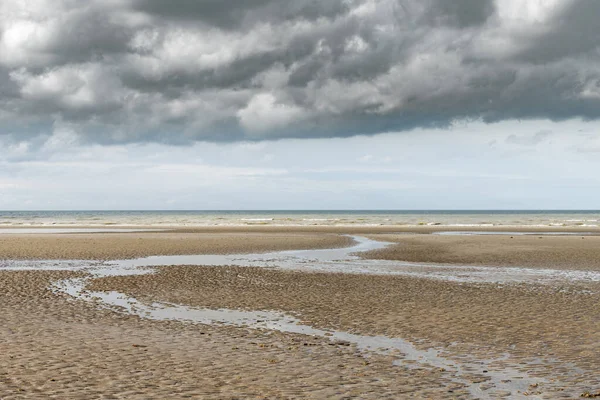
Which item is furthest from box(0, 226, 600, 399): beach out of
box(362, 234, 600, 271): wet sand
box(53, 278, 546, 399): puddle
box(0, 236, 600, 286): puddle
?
box(362, 234, 600, 271): wet sand

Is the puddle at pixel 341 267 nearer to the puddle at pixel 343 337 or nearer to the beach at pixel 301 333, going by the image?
the beach at pixel 301 333

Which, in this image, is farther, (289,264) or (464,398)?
(289,264)

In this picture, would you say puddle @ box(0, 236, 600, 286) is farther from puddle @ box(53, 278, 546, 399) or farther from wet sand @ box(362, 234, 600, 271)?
puddle @ box(53, 278, 546, 399)

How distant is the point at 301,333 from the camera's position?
14398 millimetres

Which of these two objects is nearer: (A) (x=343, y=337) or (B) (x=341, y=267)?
(A) (x=343, y=337)

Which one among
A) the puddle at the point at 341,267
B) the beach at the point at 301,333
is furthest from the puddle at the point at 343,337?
the puddle at the point at 341,267

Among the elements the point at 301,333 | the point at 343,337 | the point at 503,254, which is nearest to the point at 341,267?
the point at 503,254

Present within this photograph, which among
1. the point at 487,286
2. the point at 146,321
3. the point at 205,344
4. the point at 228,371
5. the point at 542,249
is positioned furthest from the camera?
the point at 542,249

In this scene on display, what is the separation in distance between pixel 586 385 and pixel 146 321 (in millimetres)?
11371

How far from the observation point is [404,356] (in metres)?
12.0

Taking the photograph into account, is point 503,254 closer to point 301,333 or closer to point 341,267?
point 341,267

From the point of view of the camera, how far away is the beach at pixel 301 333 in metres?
9.88

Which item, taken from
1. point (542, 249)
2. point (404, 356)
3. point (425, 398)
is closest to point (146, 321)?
point (404, 356)

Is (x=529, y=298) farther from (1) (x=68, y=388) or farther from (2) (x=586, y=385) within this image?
(1) (x=68, y=388)
